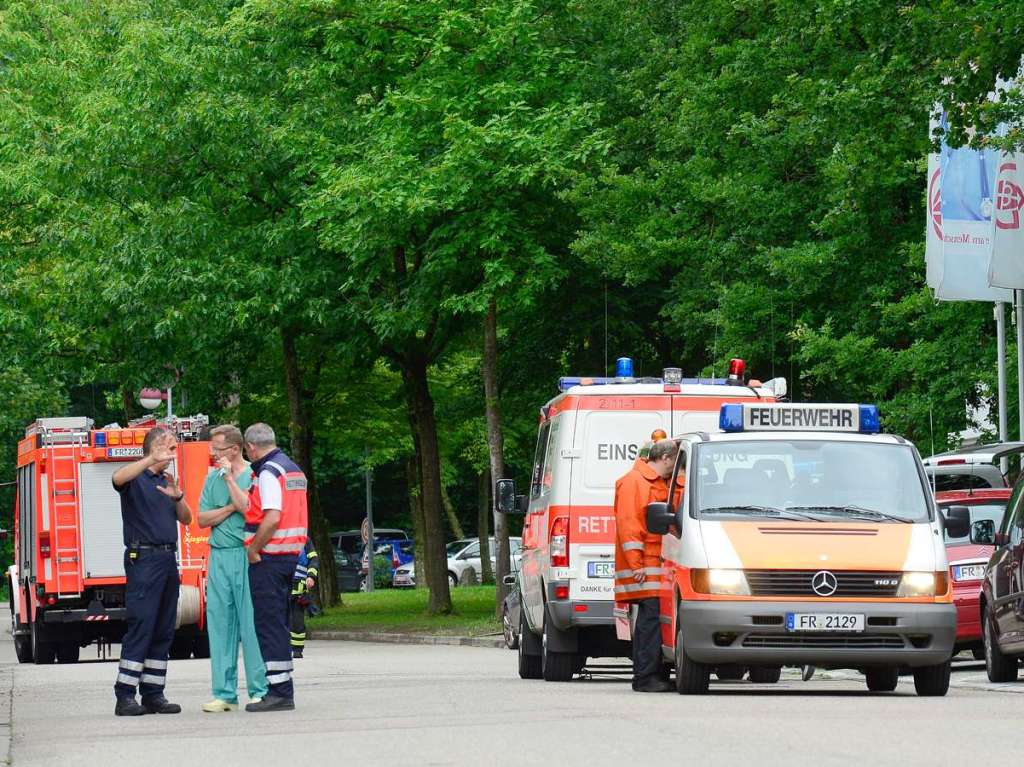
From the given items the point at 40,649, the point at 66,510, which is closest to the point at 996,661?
the point at 66,510

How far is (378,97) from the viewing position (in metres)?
34.4

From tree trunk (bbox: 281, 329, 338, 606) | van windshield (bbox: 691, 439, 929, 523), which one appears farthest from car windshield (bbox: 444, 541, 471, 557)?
van windshield (bbox: 691, 439, 929, 523)

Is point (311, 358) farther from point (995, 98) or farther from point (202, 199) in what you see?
point (995, 98)

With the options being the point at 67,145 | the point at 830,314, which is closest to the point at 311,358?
the point at 67,145

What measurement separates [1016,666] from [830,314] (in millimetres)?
12768

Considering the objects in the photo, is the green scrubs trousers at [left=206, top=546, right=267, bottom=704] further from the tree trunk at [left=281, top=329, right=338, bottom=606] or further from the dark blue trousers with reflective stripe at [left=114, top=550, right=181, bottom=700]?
the tree trunk at [left=281, top=329, right=338, bottom=606]

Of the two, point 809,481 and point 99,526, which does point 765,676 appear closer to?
point 809,481

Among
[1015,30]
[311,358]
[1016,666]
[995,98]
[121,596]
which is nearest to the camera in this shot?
[1016,666]

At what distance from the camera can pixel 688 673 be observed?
14.6 meters

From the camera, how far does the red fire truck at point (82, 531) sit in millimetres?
26469

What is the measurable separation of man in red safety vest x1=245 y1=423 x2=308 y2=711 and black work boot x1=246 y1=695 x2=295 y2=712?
26 cm

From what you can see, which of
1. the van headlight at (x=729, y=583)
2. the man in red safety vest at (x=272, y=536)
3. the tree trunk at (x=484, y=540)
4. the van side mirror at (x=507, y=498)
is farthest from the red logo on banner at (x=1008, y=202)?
the tree trunk at (x=484, y=540)

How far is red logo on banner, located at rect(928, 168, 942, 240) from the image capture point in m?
26.8

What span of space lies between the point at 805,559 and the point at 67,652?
15.5 meters
